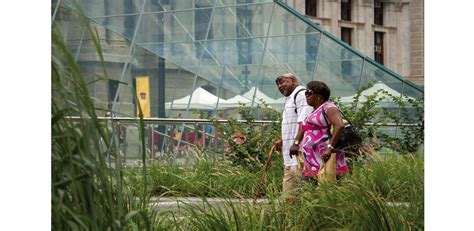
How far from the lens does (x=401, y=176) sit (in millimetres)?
6355

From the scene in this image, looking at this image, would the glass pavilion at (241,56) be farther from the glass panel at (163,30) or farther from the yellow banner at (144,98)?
the yellow banner at (144,98)

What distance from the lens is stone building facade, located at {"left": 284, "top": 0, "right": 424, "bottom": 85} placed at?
9717mm

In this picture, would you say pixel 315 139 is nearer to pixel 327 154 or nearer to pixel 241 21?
pixel 327 154

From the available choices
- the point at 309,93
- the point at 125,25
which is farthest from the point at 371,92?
the point at 309,93

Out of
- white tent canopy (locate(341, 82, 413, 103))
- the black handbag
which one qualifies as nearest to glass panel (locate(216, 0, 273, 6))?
white tent canopy (locate(341, 82, 413, 103))

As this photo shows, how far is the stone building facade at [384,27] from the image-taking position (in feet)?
31.9

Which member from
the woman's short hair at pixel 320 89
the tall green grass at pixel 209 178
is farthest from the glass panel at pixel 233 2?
the woman's short hair at pixel 320 89

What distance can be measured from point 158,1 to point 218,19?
2619mm

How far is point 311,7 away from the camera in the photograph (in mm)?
29391

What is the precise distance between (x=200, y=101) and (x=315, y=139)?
24.2 feet

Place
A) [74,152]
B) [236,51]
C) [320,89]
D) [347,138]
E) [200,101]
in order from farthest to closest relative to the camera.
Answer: [236,51], [200,101], [347,138], [320,89], [74,152]
